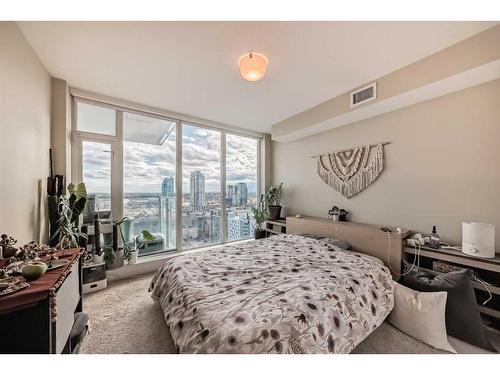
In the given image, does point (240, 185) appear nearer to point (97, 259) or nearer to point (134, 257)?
point (134, 257)

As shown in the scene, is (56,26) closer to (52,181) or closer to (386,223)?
(52,181)

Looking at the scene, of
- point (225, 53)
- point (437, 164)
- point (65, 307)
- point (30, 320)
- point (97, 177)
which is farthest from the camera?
point (97, 177)

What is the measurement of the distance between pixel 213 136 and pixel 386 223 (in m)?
3.21

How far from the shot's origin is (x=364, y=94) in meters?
2.36

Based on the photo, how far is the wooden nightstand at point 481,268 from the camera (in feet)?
5.43

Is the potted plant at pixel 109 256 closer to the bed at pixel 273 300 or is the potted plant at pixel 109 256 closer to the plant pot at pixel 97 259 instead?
the plant pot at pixel 97 259

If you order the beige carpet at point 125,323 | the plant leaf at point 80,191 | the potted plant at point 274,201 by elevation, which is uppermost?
the plant leaf at point 80,191

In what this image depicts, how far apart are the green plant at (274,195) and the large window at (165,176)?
467 millimetres

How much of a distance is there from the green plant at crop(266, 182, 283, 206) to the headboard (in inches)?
37.4

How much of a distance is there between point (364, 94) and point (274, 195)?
232 cm

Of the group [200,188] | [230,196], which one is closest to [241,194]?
[230,196]

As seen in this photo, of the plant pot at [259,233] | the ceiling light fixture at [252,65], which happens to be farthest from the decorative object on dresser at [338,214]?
the ceiling light fixture at [252,65]

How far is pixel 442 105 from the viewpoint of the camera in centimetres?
215
